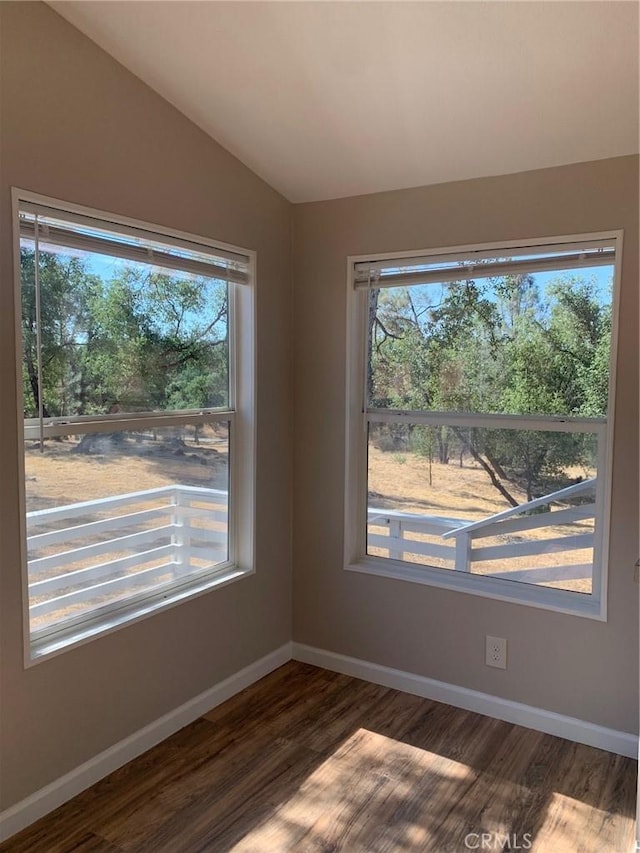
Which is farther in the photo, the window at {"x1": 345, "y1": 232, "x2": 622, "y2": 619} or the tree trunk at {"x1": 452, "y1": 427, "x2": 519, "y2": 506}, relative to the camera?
the tree trunk at {"x1": 452, "y1": 427, "x2": 519, "y2": 506}

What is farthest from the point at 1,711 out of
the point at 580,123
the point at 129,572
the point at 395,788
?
the point at 580,123

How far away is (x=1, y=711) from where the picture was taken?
1.90 metres

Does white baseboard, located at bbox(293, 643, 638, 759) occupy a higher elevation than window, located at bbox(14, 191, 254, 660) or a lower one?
lower

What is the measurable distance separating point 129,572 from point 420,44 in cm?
201

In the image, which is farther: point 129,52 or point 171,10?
point 129,52

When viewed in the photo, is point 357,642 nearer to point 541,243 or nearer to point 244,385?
point 244,385

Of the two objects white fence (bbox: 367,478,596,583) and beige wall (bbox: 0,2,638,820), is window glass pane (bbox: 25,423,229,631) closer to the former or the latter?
beige wall (bbox: 0,2,638,820)

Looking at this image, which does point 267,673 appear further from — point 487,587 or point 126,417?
point 126,417

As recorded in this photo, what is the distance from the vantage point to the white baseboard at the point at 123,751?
6.46 ft

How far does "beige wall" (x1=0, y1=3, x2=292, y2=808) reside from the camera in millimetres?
1867

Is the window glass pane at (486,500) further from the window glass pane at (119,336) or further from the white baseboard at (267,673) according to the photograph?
the window glass pane at (119,336)

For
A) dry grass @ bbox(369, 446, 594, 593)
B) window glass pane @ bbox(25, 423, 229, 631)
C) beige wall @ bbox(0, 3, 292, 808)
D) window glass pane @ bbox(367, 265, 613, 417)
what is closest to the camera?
beige wall @ bbox(0, 3, 292, 808)

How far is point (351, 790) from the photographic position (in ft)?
7.16

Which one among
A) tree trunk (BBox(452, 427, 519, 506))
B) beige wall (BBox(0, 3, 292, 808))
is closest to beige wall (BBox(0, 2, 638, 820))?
beige wall (BBox(0, 3, 292, 808))
